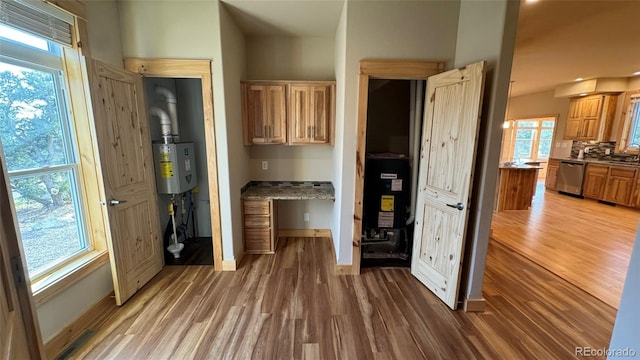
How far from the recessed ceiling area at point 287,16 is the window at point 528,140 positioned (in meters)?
9.15

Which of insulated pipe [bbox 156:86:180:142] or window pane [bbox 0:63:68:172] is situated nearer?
window pane [bbox 0:63:68:172]

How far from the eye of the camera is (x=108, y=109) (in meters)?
2.19

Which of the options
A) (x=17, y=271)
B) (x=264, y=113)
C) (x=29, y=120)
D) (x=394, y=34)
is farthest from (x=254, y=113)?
(x=17, y=271)

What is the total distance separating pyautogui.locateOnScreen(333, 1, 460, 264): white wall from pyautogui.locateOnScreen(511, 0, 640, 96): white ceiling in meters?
0.95

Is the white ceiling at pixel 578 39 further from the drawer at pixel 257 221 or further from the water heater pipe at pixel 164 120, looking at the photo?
the water heater pipe at pixel 164 120

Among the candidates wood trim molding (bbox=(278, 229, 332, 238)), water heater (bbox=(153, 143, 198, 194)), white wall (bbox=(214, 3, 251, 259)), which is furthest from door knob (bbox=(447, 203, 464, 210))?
water heater (bbox=(153, 143, 198, 194))

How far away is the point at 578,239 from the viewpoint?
385 cm

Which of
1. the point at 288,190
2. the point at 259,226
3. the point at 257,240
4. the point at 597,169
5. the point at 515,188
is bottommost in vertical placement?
the point at 257,240

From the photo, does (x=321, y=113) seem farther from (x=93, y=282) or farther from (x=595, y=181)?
(x=595, y=181)

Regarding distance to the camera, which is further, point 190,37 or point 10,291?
point 190,37

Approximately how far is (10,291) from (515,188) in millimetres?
6741

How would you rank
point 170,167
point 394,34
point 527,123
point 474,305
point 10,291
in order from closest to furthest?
point 10,291, point 474,305, point 394,34, point 170,167, point 527,123

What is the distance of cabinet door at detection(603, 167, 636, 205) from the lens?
5430 millimetres

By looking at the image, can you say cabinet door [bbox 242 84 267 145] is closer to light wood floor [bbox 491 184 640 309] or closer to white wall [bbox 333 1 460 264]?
white wall [bbox 333 1 460 264]
